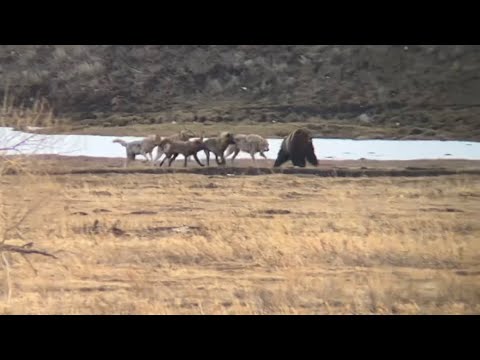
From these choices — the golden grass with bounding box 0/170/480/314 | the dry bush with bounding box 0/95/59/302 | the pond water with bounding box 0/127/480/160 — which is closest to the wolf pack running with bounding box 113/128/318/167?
the pond water with bounding box 0/127/480/160

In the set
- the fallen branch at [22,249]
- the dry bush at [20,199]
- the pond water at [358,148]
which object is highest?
the pond water at [358,148]

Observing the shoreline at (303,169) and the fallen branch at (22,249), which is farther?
the shoreline at (303,169)

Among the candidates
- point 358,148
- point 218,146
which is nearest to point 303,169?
point 358,148

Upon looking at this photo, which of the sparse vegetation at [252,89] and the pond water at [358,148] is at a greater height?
the sparse vegetation at [252,89]

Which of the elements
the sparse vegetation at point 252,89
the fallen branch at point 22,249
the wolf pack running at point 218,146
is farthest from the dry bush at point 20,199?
the wolf pack running at point 218,146

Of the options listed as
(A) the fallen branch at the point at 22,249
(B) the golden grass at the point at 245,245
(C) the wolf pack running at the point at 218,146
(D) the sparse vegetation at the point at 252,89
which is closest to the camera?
(B) the golden grass at the point at 245,245

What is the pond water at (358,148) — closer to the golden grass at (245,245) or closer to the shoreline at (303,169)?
the shoreline at (303,169)

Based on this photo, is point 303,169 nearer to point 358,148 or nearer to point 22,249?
point 358,148

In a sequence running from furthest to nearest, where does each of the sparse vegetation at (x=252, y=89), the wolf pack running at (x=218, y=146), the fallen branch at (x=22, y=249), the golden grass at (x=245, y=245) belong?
the wolf pack running at (x=218, y=146)
the sparse vegetation at (x=252, y=89)
the fallen branch at (x=22, y=249)
the golden grass at (x=245, y=245)
